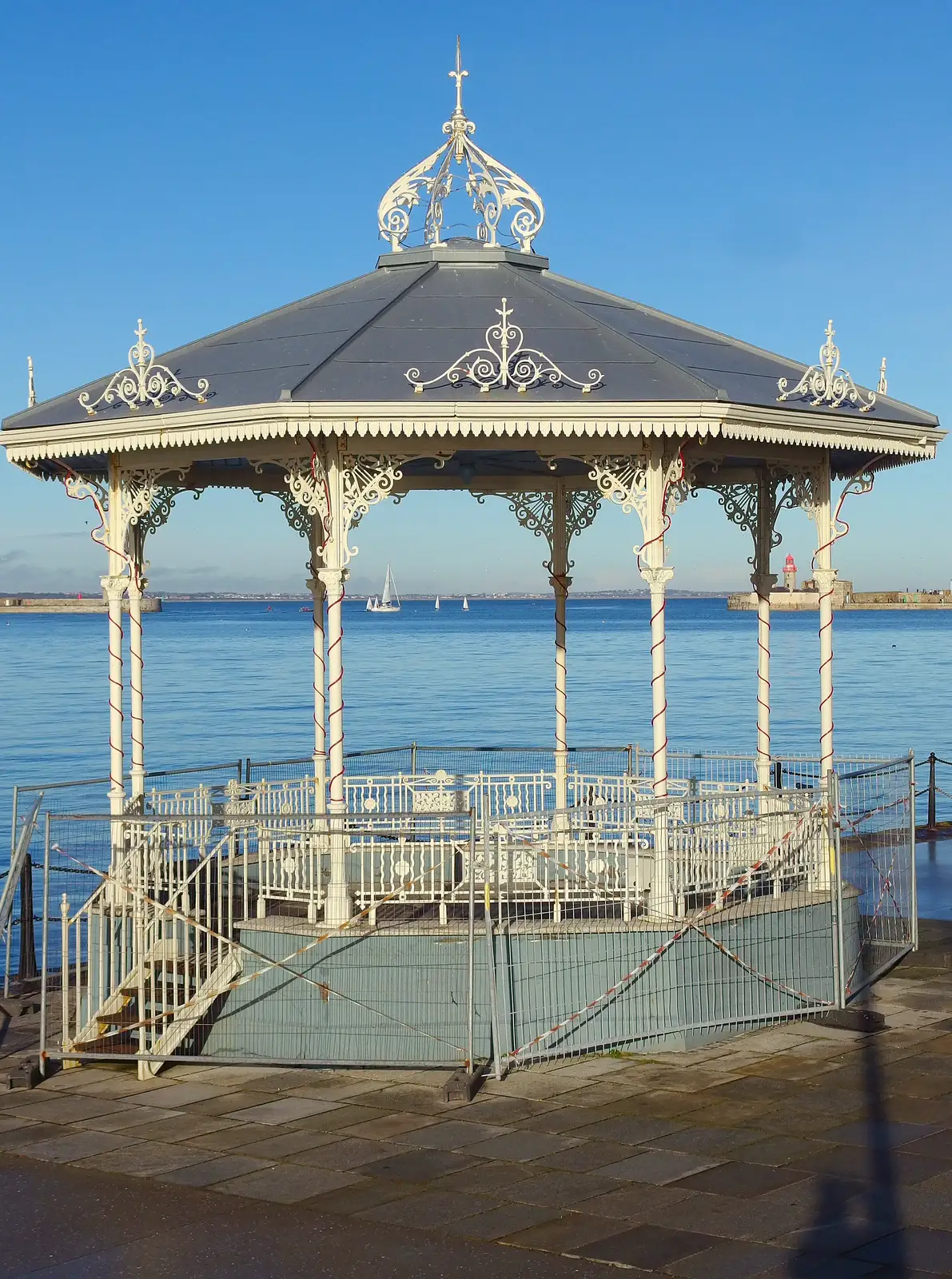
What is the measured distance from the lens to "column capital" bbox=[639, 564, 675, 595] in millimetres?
11336

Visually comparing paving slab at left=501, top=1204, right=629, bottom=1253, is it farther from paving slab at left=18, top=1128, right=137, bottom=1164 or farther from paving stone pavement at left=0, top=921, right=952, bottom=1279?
paving slab at left=18, top=1128, right=137, bottom=1164

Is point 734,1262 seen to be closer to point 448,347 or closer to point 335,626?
point 335,626

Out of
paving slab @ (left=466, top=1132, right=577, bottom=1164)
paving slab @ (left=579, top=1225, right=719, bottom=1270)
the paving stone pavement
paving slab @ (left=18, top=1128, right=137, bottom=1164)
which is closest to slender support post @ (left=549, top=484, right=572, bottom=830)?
the paving stone pavement

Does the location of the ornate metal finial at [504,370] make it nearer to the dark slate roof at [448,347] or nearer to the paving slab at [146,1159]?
the dark slate roof at [448,347]

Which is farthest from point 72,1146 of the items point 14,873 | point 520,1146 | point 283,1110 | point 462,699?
point 462,699

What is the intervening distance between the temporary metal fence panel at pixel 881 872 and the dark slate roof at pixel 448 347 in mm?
3281

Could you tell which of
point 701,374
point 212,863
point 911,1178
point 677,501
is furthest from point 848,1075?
point 212,863

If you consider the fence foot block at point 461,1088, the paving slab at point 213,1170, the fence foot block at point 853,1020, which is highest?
the fence foot block at point 853,1020

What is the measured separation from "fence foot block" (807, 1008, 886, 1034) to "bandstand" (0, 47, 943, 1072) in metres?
0.12

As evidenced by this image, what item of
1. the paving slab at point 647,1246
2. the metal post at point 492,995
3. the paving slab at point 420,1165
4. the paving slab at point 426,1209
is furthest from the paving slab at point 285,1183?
the metal post at point 492,995

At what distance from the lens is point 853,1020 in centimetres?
1112

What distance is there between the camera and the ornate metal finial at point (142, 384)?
1144 centimetres

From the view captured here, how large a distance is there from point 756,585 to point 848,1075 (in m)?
5.70

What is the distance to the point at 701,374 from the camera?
11516 millimetres
